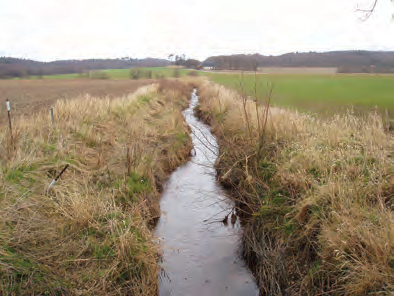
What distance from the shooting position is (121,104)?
13609 mm

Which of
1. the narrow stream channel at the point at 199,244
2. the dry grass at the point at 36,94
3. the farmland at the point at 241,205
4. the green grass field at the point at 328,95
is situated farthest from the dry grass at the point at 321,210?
the dry grass at the point at 36,94

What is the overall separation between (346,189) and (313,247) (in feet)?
3.29

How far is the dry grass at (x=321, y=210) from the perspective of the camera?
11.8ft

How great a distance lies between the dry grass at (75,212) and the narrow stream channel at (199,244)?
17.4 inches

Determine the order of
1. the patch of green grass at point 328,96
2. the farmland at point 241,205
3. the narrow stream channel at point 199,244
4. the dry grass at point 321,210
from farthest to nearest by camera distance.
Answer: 1. the patch of green grass at point 328,96
2. the narrow stream channel at point 199,244
3. the farmland at point 241,205
4. the dry grass at point 321,210

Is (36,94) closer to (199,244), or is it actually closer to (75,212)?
(75,212)

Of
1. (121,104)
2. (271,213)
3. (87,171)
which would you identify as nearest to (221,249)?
(271,213)

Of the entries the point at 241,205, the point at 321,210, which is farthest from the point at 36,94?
the point at 321,210

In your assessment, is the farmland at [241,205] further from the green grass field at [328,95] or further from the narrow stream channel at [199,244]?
the green grass field at [328,95]

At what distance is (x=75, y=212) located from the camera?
479 centimetres

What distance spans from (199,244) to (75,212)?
8.01 feet

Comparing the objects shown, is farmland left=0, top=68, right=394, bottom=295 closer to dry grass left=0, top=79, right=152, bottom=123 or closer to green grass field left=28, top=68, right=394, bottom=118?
green grass field left=28, top=68, right=394, bottom=118

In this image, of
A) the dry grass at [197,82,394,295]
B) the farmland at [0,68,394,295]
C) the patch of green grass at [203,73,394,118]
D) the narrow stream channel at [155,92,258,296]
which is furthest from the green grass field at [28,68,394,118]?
the narrow stream channel at [155,92,258,296]

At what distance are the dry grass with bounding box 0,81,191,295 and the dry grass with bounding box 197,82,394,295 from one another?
6.24 ft
